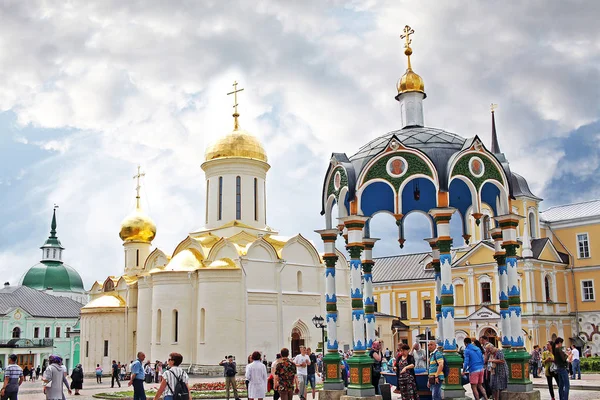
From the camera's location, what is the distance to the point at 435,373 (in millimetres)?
12281

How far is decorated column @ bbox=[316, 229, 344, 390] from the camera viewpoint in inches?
548

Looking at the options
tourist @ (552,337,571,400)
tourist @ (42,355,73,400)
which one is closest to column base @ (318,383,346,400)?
tourist @ (552,337,571,400)

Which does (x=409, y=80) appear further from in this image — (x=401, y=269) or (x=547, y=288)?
(x=401, y=269)

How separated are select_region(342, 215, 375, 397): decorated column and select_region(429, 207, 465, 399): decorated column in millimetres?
1564

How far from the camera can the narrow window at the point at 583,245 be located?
41656mm

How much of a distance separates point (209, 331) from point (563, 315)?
22304mm

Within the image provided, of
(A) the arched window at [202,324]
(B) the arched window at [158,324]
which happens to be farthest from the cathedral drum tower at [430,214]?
(B) the arched window at [158,324]

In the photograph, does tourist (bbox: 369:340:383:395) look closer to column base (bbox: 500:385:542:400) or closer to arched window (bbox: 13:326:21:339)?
column base (bbox: 500:385:542:400)

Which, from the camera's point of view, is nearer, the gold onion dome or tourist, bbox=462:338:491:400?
tourist, bbox=462:338:491:400

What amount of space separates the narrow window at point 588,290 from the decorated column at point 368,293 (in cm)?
3001

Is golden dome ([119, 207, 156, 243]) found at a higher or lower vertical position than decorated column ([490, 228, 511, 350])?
higher

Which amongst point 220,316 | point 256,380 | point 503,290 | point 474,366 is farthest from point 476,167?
point 220,316

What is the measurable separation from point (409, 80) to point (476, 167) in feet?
12.6

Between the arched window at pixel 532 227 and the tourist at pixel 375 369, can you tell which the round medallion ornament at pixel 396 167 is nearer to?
the tourist at pixel 375 369
